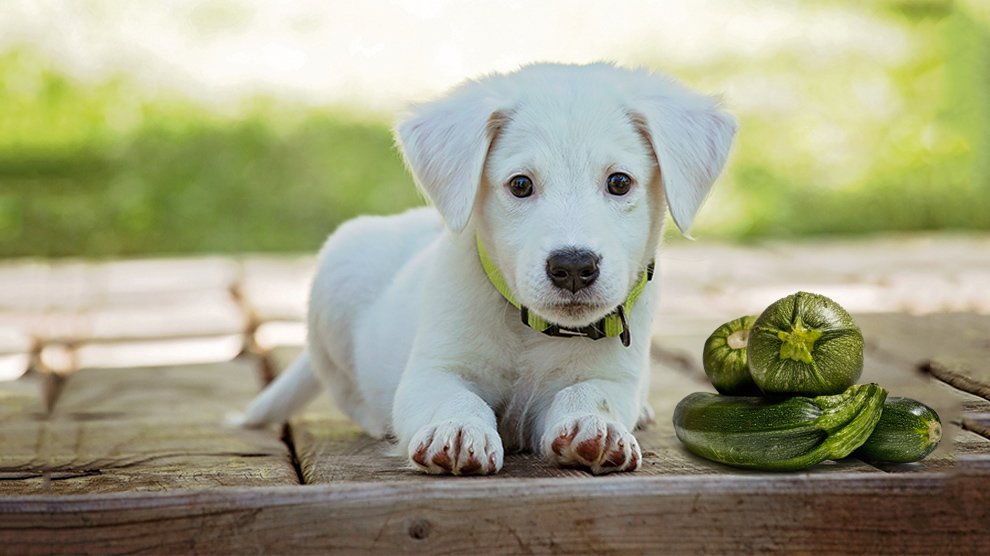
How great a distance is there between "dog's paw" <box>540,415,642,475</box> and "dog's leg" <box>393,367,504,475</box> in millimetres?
157

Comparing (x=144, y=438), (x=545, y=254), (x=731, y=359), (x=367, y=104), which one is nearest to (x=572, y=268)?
(x=545, y=254)

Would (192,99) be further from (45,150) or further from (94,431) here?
(94,431)

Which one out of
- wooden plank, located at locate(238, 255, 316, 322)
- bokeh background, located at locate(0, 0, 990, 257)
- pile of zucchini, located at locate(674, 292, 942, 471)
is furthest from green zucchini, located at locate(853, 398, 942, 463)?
bokeh background, located at locate(0, 0, 990, 257)

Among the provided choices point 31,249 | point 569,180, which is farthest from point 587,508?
point 31,249

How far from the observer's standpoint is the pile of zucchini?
3.12 metres

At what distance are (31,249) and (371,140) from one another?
300 centimetres

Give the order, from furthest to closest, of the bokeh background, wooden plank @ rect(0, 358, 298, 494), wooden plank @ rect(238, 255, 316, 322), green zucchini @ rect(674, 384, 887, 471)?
the bokeh background, wooden plank @ rect(238, 255, 316, 322), wooden plank @ rect(0, 358, 298, 494), green zucchini @ rect(674, 384, 887, 471)

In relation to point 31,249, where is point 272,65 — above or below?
above

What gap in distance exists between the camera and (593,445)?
10.5ft

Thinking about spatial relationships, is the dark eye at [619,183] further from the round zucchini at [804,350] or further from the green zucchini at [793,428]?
the green zucchini at [793,428]

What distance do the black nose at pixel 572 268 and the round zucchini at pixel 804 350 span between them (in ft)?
1.47

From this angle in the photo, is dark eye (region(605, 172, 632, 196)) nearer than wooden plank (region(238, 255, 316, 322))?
Yes

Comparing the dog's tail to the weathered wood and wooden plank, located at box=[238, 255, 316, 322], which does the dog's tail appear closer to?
wooden plank, located at box=[238, 255, 316, 322]

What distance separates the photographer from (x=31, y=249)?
9758mm
